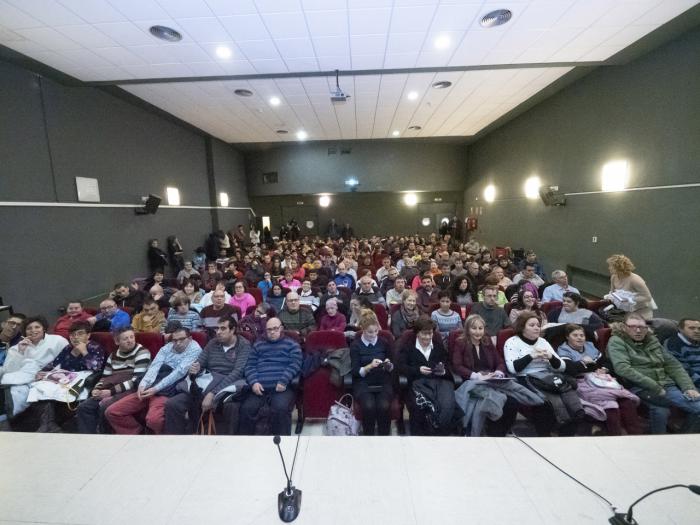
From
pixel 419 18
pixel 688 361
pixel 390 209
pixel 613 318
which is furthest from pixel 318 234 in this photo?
pixel 688 361

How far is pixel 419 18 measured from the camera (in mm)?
4297

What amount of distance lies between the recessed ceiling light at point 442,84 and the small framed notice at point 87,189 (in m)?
7.34

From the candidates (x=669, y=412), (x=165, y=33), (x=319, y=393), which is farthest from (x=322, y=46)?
(x=669, y=412)

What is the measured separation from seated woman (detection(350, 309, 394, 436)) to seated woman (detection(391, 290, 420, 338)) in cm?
82

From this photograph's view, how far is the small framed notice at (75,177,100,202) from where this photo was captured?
6.20m

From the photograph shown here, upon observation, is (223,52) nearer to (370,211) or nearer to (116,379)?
(116,379)

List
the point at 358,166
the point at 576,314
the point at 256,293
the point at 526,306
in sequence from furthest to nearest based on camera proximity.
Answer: the point at 358,166 → the point at 256,293 → the point at 526,306 → the point at 576,314

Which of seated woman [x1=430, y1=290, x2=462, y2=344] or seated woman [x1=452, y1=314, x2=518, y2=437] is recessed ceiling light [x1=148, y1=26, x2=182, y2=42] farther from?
seated woman [x1=452, y1=314, x2=518, y2=437]

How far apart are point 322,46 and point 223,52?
1.61m

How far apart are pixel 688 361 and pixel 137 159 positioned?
10.3 meters

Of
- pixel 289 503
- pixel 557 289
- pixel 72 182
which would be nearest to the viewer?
pixel 289 503

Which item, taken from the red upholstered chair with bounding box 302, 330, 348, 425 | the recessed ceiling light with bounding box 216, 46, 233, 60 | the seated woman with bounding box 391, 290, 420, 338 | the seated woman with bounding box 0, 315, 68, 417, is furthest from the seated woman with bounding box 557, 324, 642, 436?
the recessed ceiling light with bounding box 216, 46, 233, 60

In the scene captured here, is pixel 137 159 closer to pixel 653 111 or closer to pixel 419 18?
pixel 419 18

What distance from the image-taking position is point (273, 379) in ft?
9.64
